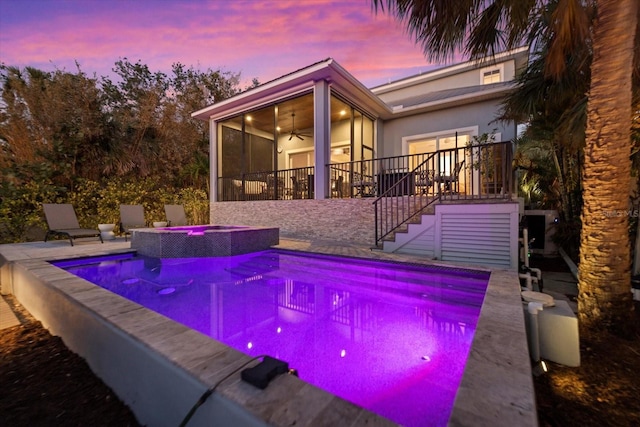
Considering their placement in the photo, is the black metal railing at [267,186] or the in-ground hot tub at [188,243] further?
the black metal railing at [267,186]

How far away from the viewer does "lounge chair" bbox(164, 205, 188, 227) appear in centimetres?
864

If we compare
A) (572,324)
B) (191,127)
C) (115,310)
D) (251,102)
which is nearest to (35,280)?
(115,310)

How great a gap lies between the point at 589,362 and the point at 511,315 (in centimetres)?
63

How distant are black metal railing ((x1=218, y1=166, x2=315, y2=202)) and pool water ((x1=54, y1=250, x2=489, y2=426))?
397 centimetres

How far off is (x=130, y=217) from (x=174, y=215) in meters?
1.26

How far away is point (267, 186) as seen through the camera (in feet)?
30.9

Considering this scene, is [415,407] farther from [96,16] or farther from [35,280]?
[96,16]

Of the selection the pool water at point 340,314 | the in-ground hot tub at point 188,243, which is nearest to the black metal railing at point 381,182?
the pool water at point 340,314

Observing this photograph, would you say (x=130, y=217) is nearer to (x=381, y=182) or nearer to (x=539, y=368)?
(x=381, y=182)

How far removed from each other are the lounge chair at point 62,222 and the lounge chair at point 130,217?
1.07 meters

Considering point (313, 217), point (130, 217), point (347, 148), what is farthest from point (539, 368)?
point (347, 148)

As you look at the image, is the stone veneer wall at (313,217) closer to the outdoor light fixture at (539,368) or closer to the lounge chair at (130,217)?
the lounge chair at (130,217)

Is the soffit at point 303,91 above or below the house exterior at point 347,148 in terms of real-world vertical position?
above

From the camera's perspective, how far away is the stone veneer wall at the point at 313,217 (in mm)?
6820
